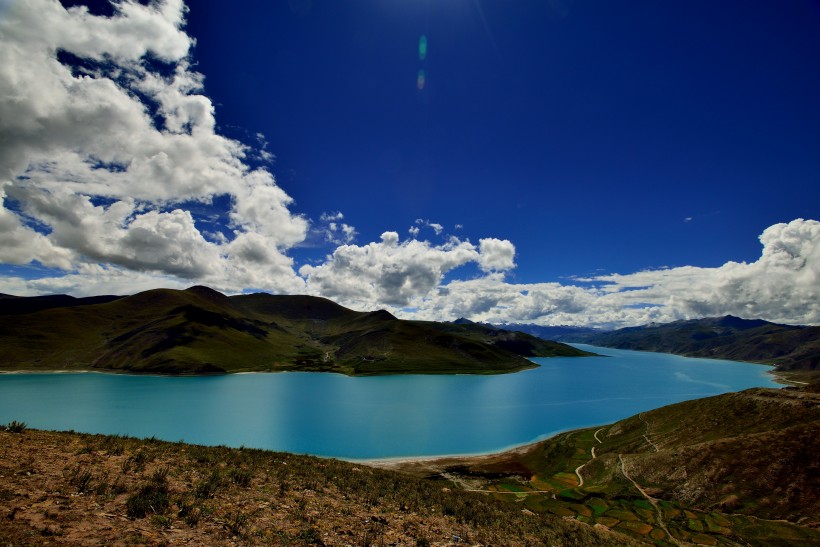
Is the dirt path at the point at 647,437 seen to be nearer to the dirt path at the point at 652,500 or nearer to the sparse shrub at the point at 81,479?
the dirt path at the point at 652,500

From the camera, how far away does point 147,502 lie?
16.3 metres

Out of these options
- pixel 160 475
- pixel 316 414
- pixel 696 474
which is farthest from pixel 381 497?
pixel 316 414

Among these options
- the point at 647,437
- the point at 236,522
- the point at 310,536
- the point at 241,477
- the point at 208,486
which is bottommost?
the point at 647,437

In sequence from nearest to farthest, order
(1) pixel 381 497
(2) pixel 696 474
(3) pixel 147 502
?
(3) pixel 147 502, (1) pixel 381 497, (2) pixel 696 474

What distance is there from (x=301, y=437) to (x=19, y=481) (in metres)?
92.6

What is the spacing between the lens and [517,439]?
10894 centimetres

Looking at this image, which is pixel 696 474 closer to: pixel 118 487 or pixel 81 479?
pixel 118 487

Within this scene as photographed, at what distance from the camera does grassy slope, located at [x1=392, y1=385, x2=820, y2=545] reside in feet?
157

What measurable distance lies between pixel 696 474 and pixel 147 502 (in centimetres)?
7642

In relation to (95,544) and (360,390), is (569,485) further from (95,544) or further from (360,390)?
(360,390)

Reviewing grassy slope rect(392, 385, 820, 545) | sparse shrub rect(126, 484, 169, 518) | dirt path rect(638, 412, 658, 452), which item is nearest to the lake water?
grassy slope rect(392, 385, 820, 545)

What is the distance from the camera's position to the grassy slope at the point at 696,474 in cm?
4797

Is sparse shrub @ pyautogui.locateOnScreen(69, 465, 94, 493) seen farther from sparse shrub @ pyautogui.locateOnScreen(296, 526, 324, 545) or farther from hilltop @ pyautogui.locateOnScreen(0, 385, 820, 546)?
sparse shrub @ pyautogui.locateOnScreen(296, 526, 324, 545)

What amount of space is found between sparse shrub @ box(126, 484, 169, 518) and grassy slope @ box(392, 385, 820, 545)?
5209 cm
